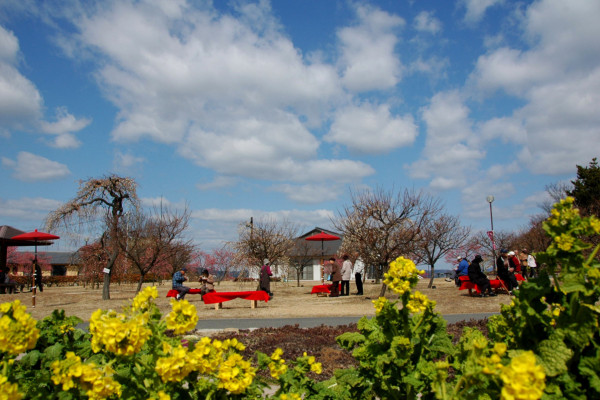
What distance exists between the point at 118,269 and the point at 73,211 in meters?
12.4

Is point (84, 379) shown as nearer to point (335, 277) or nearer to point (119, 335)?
point (119, 335)

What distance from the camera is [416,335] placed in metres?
2.75

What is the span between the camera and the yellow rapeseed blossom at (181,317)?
6.19 ft

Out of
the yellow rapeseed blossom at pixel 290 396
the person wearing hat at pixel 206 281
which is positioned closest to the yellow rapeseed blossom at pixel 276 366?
the yellow rapeseed blossom at pixel 290 396

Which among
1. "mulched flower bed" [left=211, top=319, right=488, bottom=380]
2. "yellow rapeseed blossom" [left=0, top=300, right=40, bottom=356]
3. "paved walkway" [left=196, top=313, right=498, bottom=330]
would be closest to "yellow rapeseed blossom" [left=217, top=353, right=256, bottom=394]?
"yellow rapeseed blossom" [left=0, top=300, right=40, bottom=356]

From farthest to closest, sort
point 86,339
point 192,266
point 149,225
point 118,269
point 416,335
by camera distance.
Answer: point 192,266 → point 118,269 → point 149,225 → point 86,339 → point 416,335

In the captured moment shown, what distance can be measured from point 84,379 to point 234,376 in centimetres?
61

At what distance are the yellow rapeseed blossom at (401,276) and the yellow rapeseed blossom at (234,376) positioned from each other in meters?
1.02

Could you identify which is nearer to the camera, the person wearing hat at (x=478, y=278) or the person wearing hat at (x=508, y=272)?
the person wearing hat at (x=508, y=272)

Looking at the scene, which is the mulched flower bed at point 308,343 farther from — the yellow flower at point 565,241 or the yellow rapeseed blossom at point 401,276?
the yellow flower at point 565,241

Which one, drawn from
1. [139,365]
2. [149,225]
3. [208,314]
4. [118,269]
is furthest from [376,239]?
[118,269]

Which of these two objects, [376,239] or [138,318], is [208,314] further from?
[138,318]

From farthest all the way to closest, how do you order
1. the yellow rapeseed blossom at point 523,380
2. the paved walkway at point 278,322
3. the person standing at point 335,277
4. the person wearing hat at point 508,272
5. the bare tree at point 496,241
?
1. the bare tree at point 496,241
2. the person standing at point 335,277
3. the person wearing hat at point 508,272
4. the paved walkway at point 278,322
5. the yellow rapeseed blossom at point 523,380

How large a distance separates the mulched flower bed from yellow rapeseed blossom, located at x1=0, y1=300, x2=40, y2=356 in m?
3.79
